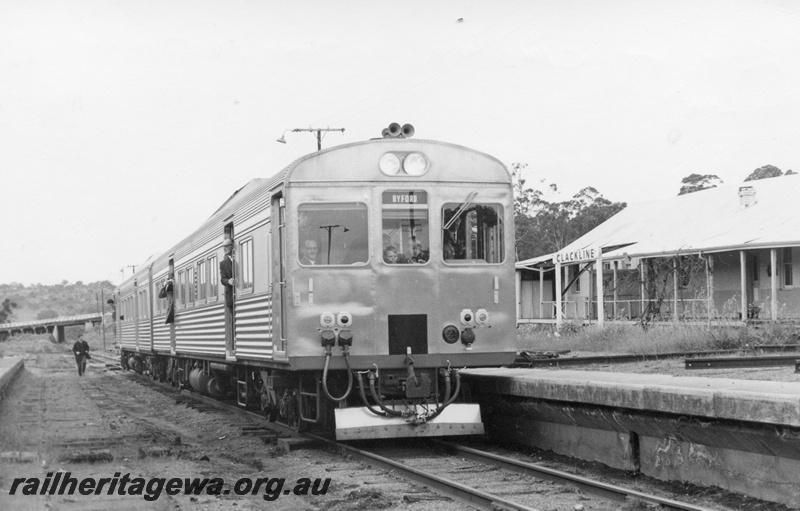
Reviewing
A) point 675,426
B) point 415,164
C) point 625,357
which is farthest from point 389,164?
point 625,357

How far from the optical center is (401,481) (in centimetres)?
939

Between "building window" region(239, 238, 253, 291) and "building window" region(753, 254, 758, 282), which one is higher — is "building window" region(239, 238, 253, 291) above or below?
below

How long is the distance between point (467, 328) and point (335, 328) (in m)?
1.44

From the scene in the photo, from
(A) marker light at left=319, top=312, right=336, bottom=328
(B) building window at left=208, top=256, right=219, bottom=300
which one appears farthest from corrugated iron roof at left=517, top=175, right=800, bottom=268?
(A) marker light at left=319, top=312, right=336, bottom=328

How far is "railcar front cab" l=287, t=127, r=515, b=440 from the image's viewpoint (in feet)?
35.6

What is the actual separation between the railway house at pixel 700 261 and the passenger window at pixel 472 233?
14.7 meters

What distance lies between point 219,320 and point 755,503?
9.25 meters

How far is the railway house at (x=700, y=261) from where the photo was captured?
28.0 m

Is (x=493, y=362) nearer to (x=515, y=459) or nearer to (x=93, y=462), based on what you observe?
(x=515, y=459)

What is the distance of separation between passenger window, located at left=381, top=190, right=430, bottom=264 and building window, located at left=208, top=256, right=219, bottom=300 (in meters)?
5.13

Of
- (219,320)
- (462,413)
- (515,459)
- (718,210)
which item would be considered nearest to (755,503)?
(515,459)

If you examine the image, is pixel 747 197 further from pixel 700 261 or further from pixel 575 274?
pixel 575 274

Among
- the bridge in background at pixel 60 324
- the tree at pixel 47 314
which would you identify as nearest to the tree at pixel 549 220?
the bridge in background at pixel 60 324

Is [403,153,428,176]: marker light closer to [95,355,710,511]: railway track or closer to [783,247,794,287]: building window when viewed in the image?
[95,355,710,511]: railway track
